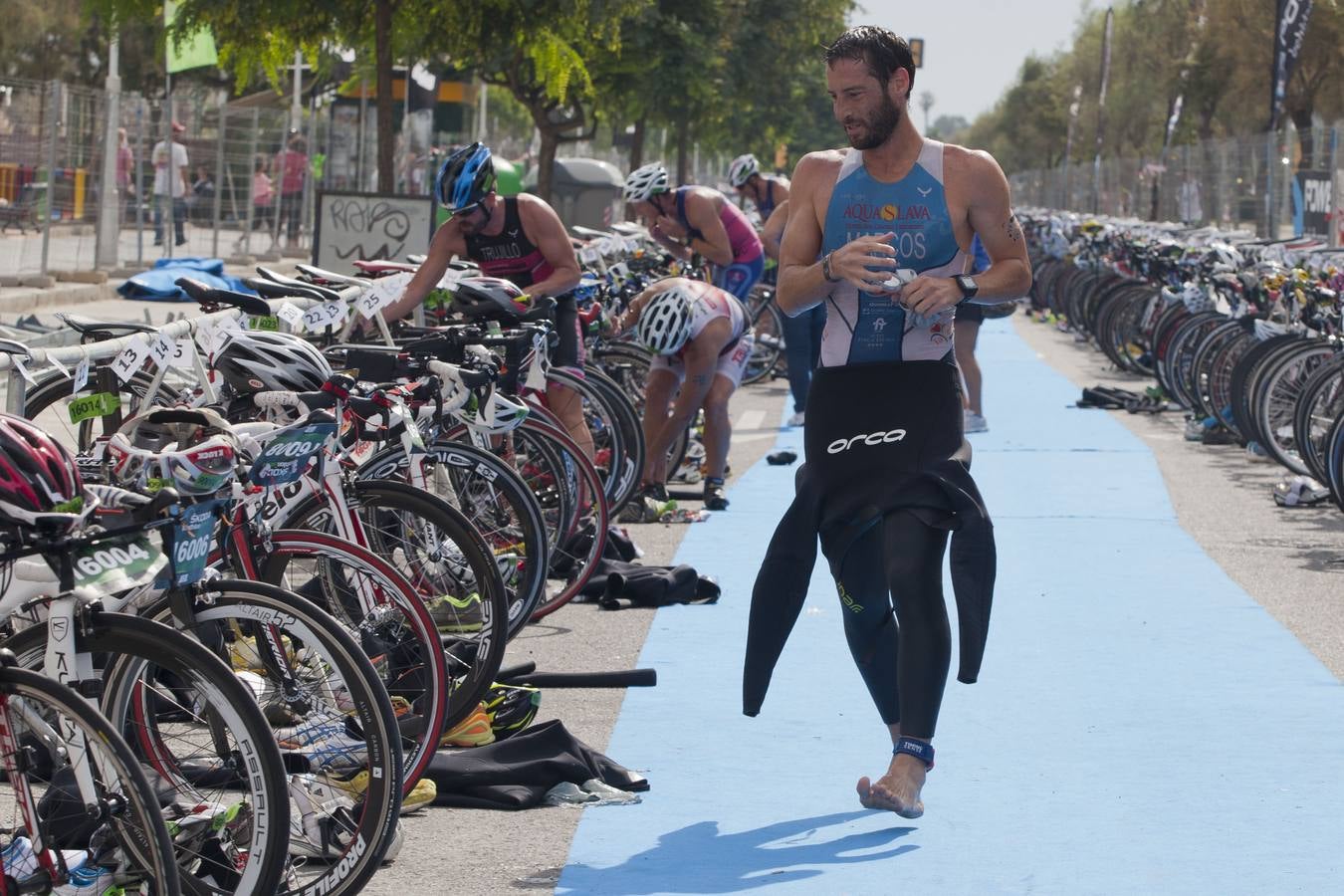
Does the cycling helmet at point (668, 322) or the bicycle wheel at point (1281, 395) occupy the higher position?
the cycling helmet at point (668, 322)

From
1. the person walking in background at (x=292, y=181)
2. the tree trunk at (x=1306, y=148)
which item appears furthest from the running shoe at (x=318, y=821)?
the person walking in background at (x=292, y=181)

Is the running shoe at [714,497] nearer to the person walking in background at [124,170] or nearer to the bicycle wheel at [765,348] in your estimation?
the bicycle wheel at [765,348]

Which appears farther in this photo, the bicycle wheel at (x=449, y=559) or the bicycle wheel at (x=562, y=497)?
the bicycle wheel at (x=562, y=497)

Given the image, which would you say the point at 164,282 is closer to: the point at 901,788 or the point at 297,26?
the point at 297,26

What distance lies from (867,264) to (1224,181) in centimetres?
2799

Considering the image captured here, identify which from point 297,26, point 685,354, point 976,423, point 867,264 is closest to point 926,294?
point 867,264

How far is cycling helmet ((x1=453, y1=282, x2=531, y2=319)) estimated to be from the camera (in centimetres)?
878

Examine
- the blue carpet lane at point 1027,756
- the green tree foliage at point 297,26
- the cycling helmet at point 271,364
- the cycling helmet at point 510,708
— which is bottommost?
the blue carpet lane at point 1027,756

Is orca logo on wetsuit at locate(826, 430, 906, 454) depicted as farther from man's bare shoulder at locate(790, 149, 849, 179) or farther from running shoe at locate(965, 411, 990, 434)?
running shoe at locate(965, 411, 990, 434)

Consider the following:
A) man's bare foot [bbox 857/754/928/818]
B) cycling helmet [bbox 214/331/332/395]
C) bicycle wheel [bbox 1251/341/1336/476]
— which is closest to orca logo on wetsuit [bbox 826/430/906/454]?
man's bare foot [bbox 857/754/928/818]

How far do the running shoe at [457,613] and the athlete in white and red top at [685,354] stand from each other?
166 inches

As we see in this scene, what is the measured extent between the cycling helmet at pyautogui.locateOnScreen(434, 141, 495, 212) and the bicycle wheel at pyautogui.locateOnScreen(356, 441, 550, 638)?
227cm

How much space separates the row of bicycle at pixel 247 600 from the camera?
12.2ft

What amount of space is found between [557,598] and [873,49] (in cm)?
344
